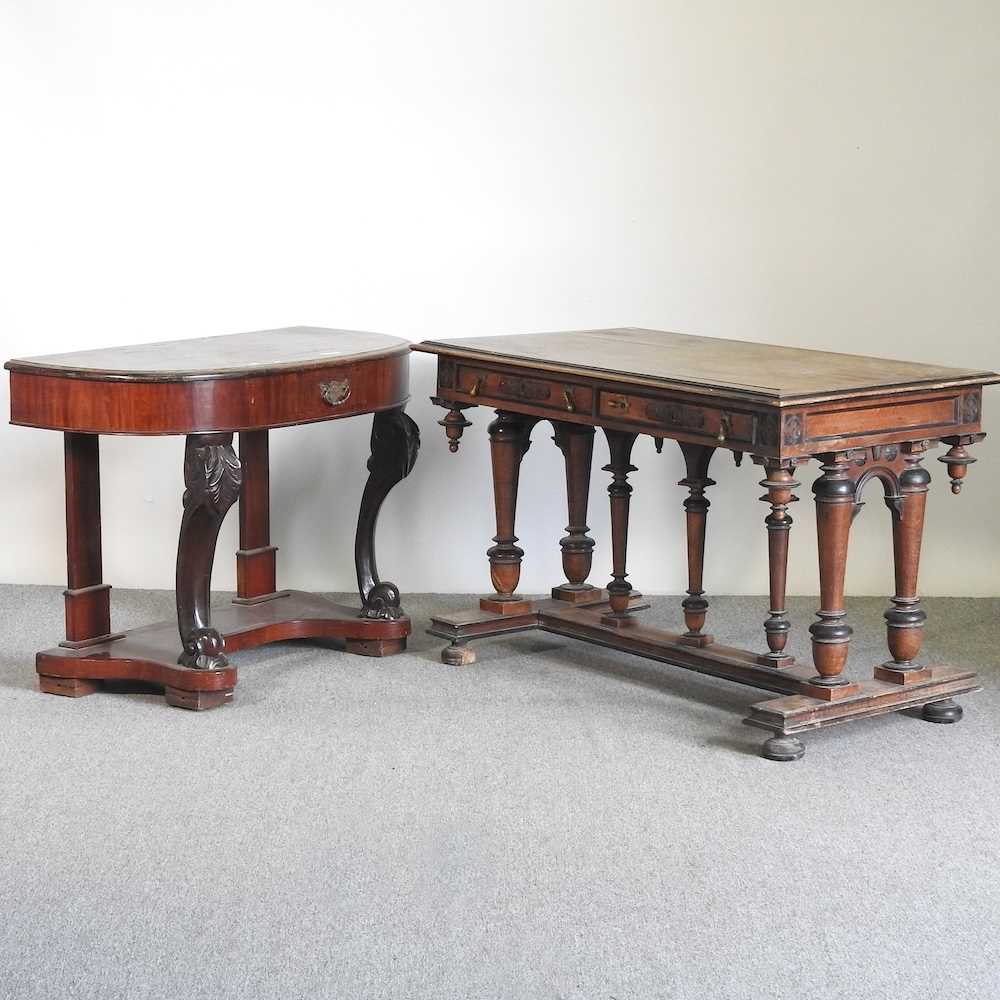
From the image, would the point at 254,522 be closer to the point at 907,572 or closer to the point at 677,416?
the point at 677,416

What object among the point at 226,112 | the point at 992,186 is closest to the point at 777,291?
the point at 992,186

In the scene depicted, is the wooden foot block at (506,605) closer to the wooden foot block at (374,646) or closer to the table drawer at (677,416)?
the wooden foot block at (374,646)

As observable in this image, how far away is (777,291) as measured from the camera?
5.04 m

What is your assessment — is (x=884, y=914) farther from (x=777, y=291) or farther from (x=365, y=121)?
(x=365, y=121)

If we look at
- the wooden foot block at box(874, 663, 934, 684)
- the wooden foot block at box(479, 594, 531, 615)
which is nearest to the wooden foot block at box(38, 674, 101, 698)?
the wooden foot block at box(479, 594, 531, 615)

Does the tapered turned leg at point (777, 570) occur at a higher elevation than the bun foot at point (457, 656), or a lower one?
higher

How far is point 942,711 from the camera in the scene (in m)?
3.77

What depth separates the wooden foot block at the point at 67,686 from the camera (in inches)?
156

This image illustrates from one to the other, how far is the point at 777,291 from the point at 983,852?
8.00ft

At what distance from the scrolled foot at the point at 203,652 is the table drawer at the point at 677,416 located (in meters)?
1.10

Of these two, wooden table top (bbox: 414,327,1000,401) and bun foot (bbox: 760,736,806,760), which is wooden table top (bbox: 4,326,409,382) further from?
bun foot (bbox: 760,736,806,760)

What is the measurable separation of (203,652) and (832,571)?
1523 mm

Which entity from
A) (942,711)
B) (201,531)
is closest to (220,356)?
(201,531)

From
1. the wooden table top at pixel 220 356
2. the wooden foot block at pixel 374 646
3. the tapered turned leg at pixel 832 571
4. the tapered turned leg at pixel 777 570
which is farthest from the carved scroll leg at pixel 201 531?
the tapered turned leg at pixel 832 571
